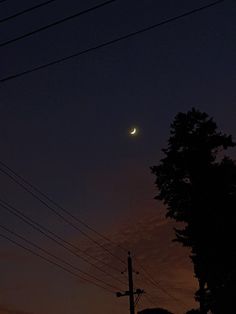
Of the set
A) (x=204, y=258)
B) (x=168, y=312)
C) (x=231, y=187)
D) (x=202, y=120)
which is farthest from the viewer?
(x=168, y=312)

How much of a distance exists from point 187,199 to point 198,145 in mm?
4217

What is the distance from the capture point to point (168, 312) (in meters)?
49.2

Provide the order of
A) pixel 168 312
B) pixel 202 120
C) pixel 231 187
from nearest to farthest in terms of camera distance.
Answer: pixel 231 187 < pixel 202 120 < pixel 168 312

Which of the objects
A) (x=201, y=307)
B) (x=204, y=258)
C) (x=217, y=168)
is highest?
(x=217, y=168)

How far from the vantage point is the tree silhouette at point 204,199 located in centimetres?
3472

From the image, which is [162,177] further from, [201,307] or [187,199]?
[201,307]

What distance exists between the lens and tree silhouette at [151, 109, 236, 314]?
34719 millimetres

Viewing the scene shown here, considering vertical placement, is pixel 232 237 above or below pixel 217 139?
below

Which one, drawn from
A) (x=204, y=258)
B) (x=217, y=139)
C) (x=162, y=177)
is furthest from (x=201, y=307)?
(x=217, y=139)

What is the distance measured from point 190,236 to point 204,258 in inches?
81.5

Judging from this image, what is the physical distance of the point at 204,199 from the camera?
36.7 m

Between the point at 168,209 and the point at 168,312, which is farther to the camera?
the point at 168,312

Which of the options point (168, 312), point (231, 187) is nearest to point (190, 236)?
point (231, 187)

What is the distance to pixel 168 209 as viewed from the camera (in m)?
38.6
